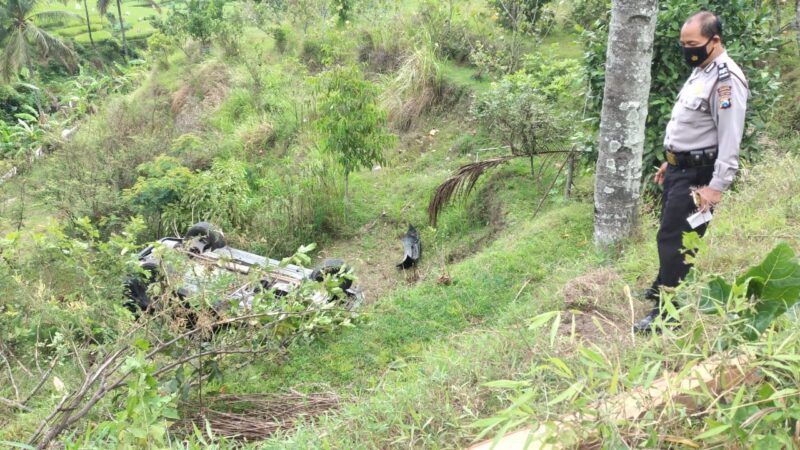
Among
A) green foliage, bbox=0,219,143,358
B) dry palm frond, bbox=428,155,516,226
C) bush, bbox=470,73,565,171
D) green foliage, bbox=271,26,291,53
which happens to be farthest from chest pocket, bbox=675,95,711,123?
green foliage, bbox=271,26,291,53

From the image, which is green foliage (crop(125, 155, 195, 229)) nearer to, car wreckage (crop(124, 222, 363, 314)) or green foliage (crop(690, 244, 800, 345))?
car wreckage (crop(124, 222, 363, 314))

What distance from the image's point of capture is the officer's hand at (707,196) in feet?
10.4

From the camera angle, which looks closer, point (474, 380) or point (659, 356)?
point (659, 356)

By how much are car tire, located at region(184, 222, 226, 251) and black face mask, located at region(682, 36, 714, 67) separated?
5533 mm

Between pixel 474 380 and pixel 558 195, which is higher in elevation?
pixel 474 380

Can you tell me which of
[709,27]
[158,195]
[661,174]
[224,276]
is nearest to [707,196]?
[661,174]

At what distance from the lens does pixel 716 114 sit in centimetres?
318

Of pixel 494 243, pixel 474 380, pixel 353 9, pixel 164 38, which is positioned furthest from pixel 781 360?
pixel 164 38

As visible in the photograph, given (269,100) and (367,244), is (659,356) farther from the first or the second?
(269,100)

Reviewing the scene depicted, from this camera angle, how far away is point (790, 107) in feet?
24.0

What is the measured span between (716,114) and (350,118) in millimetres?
4963

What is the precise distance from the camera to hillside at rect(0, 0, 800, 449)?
76.5 inches

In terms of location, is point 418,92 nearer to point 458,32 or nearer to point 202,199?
point 458,32

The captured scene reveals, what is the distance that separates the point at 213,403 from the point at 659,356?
3.15m
